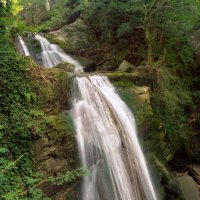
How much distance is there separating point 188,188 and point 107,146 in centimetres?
390

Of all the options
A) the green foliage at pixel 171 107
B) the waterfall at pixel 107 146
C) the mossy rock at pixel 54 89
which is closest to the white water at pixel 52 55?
the green foliage at pixel 171 107

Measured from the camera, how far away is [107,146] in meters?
6.23

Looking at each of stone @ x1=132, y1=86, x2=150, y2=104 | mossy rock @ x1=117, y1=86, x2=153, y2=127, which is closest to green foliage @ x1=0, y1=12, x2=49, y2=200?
mossy rock @ x1=117, y1=86, x2=153, y2=127

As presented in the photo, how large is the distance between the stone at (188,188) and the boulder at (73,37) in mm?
7388

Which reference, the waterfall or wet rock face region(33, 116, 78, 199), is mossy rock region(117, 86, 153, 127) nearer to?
the waterfall

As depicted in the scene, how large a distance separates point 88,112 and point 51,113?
90cm

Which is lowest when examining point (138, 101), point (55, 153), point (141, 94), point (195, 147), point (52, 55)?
point (195, 147)

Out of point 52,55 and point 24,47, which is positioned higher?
point 24,47

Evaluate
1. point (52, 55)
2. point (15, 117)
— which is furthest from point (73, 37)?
point (15, 117)

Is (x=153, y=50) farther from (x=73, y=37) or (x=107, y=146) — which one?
(x=107, y=146)

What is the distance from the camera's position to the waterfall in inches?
229

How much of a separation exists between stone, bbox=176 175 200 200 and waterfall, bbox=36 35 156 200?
85.8 inches

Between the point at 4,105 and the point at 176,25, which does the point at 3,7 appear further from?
the point at 176,25

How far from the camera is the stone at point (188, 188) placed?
27.0 feet
